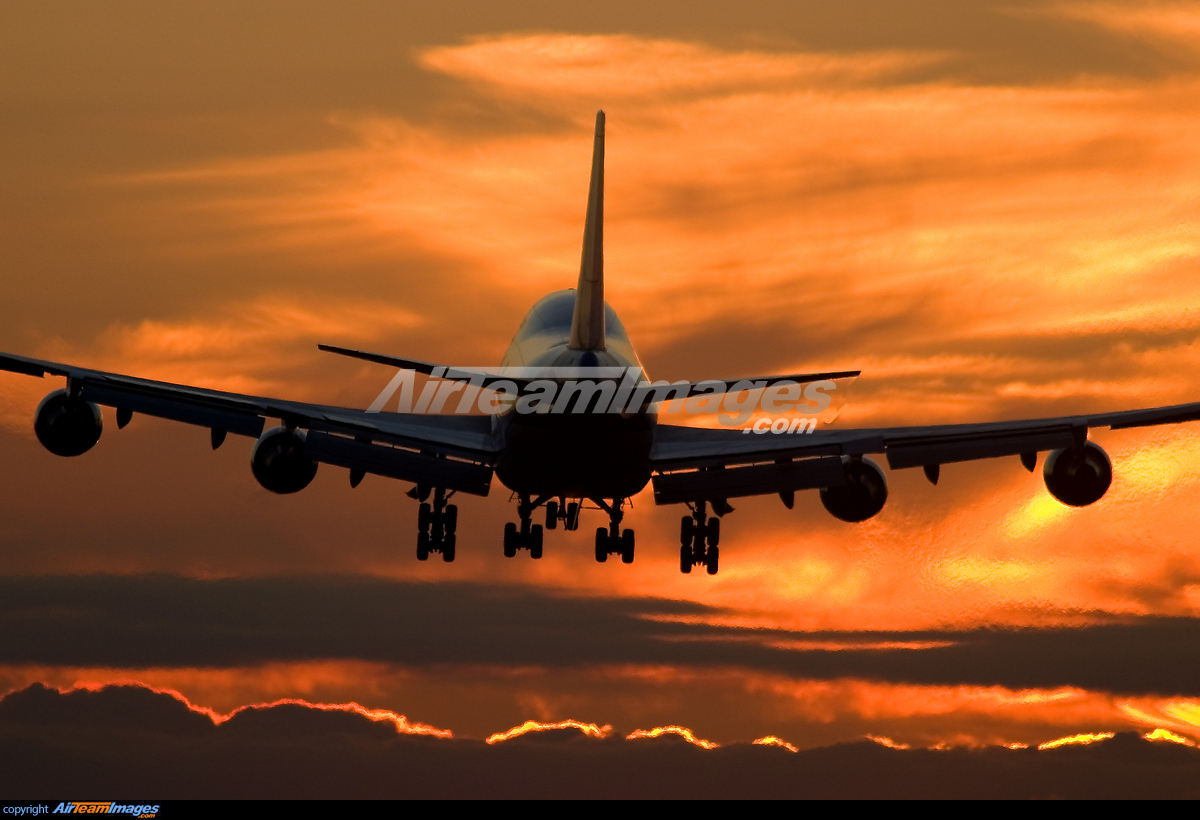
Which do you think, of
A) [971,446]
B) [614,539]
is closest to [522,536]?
[614,539]

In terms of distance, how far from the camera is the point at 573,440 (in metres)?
46.5

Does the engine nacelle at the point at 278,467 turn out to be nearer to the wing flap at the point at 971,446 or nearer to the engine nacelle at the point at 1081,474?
the wing flap at the point at 971,446

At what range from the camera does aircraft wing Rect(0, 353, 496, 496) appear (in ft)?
156

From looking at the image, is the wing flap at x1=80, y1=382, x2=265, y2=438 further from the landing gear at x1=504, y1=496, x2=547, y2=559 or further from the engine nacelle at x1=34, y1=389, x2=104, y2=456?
the landing gear at x1=504, y1=496, x2=547, y2=559

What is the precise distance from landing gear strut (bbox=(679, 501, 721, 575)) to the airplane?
1.7 inches

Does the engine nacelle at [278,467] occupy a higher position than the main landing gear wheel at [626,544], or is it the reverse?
the engine nacelle at [278,467]

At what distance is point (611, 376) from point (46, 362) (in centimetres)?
1516

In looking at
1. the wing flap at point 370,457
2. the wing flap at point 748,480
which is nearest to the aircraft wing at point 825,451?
the wing flap at point 748,480

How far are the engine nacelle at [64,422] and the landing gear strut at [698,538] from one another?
1787cm

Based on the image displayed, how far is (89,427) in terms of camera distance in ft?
166

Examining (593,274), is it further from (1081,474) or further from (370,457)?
(1081,474)

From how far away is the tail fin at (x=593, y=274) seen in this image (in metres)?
46.9

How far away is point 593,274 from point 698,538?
33.9 feet
